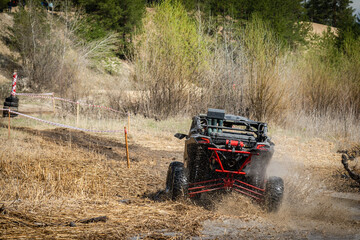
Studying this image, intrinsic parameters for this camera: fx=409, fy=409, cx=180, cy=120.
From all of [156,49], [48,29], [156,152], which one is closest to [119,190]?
[156,152]

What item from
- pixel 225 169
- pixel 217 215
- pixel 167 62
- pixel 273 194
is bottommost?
pixel 217 215

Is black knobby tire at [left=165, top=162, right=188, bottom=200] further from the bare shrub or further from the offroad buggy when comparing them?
the bare shrub

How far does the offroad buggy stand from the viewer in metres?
5.98

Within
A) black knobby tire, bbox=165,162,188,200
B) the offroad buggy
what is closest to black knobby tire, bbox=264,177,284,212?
the offroad buggy

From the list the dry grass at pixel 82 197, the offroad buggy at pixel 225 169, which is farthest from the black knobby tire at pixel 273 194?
the dry grass at pixel 82 197

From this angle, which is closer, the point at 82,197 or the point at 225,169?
the point at 225,169

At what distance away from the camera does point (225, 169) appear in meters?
6.21

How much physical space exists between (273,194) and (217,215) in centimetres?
88

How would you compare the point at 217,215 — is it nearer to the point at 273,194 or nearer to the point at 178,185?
A: the point at 178,185

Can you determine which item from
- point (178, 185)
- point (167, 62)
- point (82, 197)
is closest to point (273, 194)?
point (178, 185)

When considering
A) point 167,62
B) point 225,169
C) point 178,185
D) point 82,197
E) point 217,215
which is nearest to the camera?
point 217,215

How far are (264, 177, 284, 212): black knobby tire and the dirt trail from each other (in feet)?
0.45

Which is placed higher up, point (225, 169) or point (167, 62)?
point (167, 62)

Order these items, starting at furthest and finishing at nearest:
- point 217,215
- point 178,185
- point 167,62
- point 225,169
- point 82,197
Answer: point 167,62 → point 82,197 → point 225,169 → point 178,185 → point 217,215
